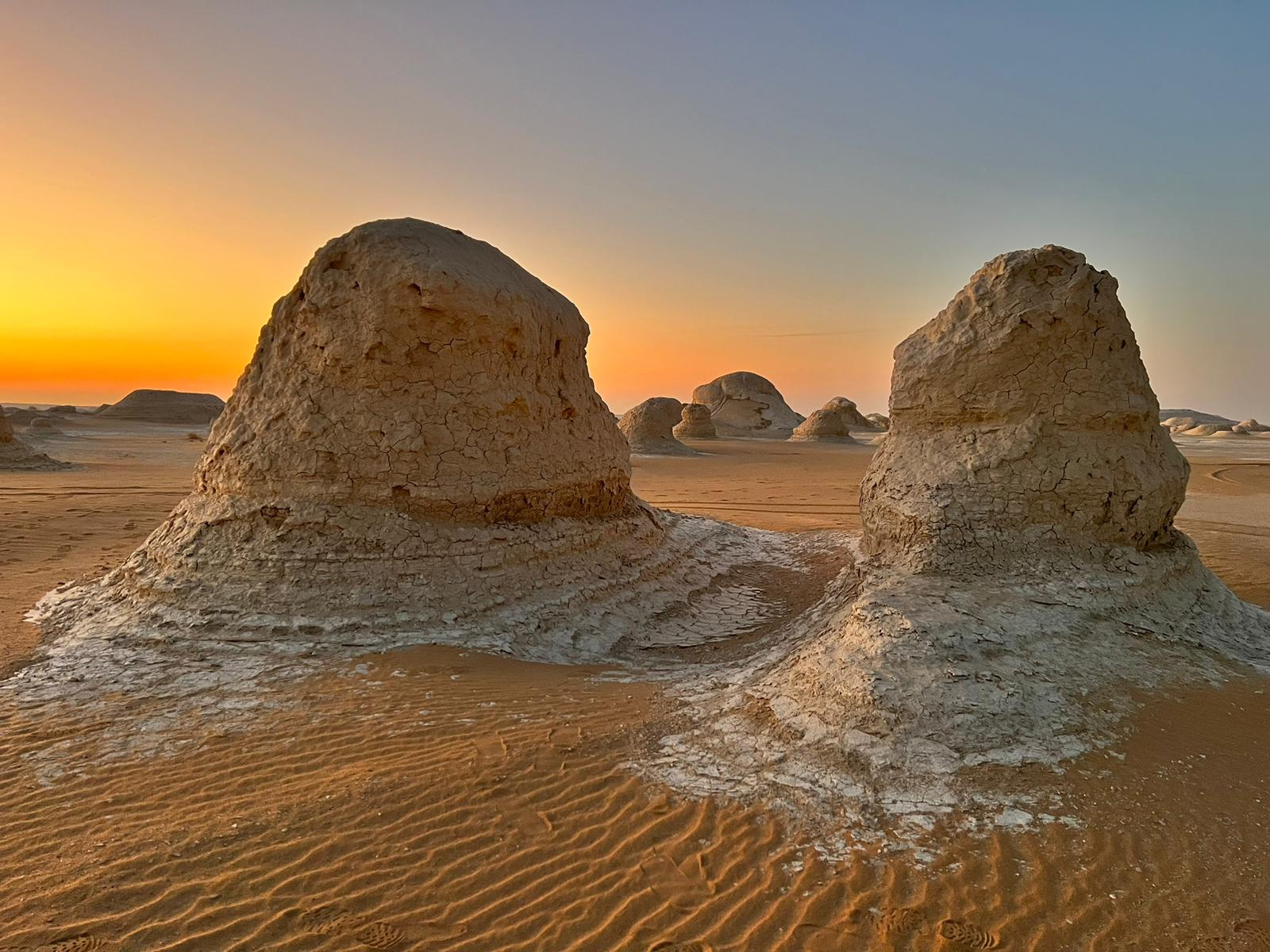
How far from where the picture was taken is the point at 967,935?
262 centimetres

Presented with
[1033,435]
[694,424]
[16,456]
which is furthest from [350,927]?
[694,424]

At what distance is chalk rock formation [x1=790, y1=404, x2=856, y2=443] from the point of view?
1581 inches

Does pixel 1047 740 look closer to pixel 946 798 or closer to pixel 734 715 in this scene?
pixel 946 798

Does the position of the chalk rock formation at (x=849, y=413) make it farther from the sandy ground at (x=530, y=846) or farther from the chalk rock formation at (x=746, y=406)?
the sandy ground at (x=530, y=846)

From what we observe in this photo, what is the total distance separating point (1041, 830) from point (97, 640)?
6279 mm

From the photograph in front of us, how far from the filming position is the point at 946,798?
3.30 metres

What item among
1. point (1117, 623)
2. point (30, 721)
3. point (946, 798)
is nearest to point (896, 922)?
point (946, 798)

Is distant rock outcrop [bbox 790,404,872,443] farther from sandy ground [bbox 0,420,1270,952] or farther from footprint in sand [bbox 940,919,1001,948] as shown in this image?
footprint in sand [bbox 940,919,1001,948]

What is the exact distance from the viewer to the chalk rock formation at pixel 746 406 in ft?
162

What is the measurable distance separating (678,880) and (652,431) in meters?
27.5

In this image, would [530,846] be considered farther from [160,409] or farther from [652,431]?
[160,409]

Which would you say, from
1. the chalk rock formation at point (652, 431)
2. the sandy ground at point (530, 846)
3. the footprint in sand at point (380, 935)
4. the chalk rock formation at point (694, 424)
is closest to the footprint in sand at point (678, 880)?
the sandy ground at point (530, 846)

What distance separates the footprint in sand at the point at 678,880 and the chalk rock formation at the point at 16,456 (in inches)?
862

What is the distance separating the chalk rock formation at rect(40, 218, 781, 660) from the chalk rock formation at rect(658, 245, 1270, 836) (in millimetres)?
2170
